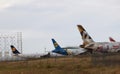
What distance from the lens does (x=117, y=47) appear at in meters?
93.4

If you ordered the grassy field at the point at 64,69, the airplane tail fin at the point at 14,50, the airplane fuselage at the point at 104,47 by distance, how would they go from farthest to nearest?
the airplane tail fin at the point at 14,50 < the airplane fuselage at the point at 104,47 < the grassy field at the point at 64,69

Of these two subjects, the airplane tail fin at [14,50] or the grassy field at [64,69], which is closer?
the grassy field at [64,69]

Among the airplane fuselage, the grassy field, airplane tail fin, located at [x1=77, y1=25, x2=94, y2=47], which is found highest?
airplane tail fin, located at [x1=77, y1=25, x2=94, y2=47]

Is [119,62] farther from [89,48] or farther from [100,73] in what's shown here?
[89,48]

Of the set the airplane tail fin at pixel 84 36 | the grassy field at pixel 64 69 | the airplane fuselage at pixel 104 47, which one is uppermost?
the airplane tail fin at pixel 84 36

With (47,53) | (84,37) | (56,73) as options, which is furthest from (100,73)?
(47,53)

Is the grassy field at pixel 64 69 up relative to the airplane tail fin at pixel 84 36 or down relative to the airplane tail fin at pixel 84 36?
down

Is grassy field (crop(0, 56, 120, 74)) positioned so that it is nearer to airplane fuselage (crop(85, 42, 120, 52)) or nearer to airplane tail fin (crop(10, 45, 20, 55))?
airplane fuselage (crop(85, 42, 120, 52))

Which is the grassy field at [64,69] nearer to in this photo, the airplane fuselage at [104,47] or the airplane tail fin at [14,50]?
the airplane fuselage at [104,47]

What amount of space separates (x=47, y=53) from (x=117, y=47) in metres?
48.1

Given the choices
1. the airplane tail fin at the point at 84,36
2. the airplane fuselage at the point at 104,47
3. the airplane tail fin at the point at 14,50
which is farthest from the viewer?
the airplane tail fin at the point at 14,50

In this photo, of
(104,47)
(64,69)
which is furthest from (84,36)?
(64,69)

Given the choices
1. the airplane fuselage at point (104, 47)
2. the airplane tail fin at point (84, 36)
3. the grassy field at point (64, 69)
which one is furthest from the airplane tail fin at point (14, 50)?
the grassy field at point (64, 69)

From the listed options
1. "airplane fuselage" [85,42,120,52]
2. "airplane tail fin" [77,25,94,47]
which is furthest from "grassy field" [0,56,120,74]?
"airplane tail fin" [77,25,94,47]
